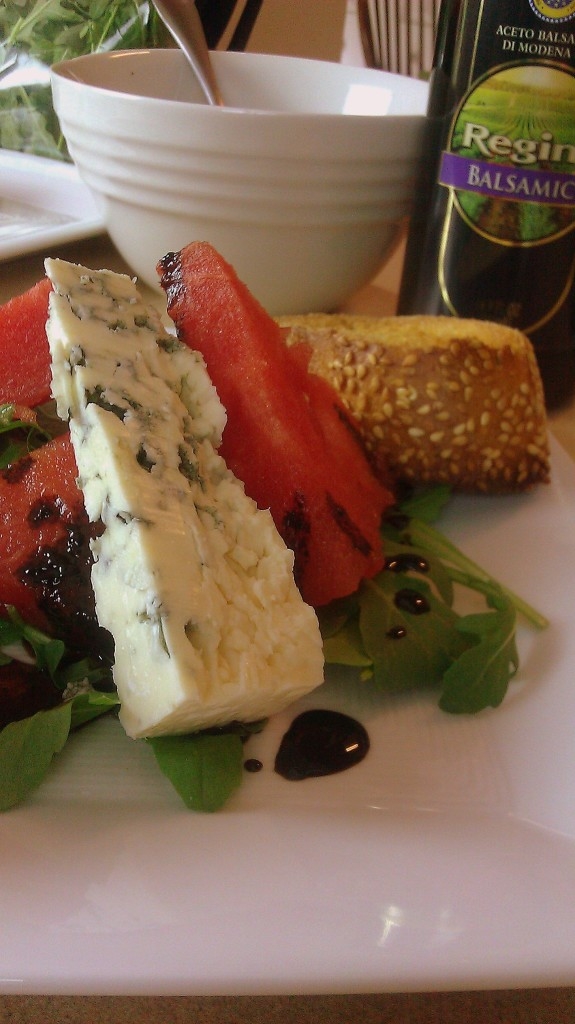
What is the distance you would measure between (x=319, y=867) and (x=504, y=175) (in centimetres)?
91

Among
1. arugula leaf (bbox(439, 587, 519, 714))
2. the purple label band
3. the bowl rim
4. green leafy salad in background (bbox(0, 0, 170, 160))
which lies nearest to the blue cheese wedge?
arugula leaf (bbox(439, 587, 519, 714))

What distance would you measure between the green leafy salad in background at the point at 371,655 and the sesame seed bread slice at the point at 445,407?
13 centimetres

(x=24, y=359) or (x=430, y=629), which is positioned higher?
(x=24, y=359)

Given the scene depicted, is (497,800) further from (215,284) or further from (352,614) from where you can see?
(215,284)

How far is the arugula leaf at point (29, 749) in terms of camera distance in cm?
53

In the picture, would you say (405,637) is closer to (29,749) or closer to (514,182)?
(29,749)

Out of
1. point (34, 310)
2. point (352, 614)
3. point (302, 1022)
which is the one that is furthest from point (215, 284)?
point (302, 1022)

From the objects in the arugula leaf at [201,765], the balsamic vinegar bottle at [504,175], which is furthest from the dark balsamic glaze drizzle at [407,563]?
the balsamic vinegar bottle at [504,175]

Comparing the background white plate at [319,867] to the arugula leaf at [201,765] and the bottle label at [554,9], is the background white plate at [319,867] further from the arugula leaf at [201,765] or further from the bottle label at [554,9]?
the bottle label at [554,9]

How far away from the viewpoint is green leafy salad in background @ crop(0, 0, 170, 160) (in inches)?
62.2

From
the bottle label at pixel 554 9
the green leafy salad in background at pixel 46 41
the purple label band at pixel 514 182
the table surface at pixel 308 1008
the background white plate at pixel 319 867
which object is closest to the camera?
the background white plate at pixel 319 867

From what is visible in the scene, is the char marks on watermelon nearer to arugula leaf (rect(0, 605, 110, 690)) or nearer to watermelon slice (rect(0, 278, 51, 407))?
arugula leaf (rect(0, 605, 110, 690))

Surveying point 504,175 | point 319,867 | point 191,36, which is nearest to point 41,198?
point 191,36

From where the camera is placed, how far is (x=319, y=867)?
1.65 feet
